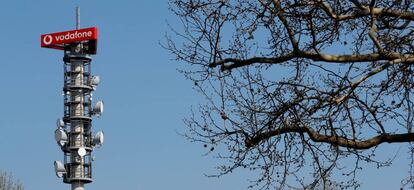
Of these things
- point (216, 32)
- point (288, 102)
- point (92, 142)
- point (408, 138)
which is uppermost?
point (92, 142)

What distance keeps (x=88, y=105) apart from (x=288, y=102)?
53590 mm

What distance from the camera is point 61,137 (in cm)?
6216

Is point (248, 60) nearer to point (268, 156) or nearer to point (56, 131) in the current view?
point (268, 156)

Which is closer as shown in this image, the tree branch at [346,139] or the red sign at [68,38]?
the tree branch at [346,139]

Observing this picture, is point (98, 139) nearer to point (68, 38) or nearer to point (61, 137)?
point (61, 137)

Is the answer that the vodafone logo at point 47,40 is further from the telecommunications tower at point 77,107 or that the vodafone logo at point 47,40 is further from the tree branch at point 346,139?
the tree branch at point 346,139

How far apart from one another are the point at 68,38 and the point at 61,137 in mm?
7479

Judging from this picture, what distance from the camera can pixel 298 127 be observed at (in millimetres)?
11281

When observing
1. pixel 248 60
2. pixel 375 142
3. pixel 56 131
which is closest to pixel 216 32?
pixel 248 60

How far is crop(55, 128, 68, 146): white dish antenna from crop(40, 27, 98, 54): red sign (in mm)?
6521

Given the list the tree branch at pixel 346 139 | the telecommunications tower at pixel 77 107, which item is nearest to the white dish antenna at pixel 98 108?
the telecommunications tower at pixel 77 107

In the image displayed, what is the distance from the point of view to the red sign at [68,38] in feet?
215

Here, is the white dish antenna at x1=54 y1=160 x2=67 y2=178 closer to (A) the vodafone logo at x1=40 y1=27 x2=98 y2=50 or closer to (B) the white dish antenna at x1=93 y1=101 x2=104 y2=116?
(B) the white dish antenna at x1=93 y1=101 x2=104 y2=116

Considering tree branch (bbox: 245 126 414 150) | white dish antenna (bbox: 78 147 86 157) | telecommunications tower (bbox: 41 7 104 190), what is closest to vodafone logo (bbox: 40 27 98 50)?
telecommunications tower (bbox: 41 7 104 190)
